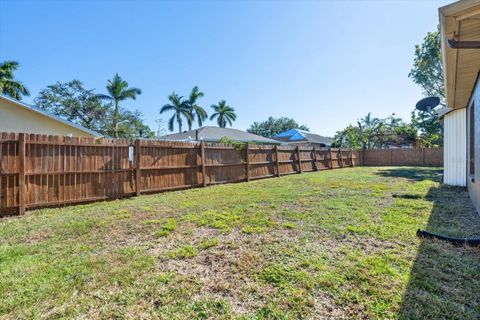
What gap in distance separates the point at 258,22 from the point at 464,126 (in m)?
7.88

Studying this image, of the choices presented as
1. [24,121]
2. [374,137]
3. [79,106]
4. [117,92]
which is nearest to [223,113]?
[117,92]

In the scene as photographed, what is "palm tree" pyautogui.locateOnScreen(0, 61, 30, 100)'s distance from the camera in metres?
17.8

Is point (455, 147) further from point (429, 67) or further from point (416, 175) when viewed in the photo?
point (429, 67)

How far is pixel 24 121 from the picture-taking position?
10508mm

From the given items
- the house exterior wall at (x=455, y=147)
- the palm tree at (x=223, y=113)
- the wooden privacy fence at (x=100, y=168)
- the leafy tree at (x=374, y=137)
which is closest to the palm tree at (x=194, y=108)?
the palm tree at (x=223, y=113)

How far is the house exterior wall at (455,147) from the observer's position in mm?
6914

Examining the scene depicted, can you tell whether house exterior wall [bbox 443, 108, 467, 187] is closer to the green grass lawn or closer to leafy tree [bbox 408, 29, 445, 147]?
the green grass lawn

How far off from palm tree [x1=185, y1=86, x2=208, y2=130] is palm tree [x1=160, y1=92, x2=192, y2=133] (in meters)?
0.41

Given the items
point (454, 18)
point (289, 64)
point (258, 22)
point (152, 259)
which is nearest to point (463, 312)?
point (152, 259)

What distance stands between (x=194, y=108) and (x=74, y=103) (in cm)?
1312

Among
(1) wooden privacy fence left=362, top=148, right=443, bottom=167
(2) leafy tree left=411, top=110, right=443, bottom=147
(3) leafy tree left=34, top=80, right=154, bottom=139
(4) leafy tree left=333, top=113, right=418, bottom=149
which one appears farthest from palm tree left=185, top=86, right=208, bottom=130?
(2) leafy tree left=411, top=110, right=443, bottom=147

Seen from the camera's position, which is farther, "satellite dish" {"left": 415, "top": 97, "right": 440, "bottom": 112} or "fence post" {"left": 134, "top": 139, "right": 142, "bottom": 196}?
"satellite dish" {"left": 415, "top": 97, "right": 440, "bottom": 112}

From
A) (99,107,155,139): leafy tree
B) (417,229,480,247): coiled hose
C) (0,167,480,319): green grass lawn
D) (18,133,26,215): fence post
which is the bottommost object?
(0,167,480,319): green grass lawn

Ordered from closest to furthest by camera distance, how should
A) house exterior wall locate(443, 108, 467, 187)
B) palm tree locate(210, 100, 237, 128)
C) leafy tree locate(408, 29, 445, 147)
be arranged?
1. house exterior wall locate(443, 108, 467, 187)
2. leafy tree locate(408, 29, 445, 147)
3. palm tree locate(210, 100, 237, 128)
